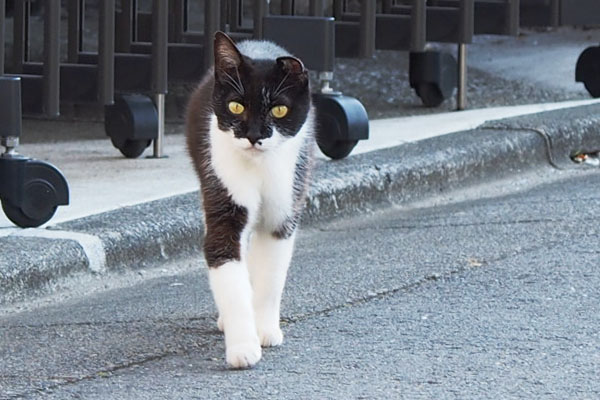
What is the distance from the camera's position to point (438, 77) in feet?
24.1

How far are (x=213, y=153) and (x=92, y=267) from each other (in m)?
0.91

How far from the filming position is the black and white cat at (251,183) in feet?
10.9

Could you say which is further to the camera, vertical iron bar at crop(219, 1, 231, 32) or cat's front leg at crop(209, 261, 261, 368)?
vertical iron bar at crop(219, 1, 231, 32)

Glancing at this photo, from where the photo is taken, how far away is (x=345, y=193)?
206 inches

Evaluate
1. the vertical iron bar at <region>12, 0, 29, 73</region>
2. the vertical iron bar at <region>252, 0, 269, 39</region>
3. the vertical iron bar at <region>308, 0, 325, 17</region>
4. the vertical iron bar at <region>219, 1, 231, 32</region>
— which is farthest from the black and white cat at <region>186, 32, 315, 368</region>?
the vertical iron bar at <region>219, 1, 231, 32</region>

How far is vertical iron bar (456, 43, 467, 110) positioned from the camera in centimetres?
706

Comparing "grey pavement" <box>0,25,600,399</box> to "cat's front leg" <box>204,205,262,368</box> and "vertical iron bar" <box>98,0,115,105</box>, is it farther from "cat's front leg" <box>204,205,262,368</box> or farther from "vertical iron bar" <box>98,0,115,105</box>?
"vertical iron bar" <box>98,0,115,105</box>

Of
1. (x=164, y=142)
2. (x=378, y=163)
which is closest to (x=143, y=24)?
(x=164, y=142)

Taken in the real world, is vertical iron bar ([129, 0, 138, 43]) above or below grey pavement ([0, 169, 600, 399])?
above

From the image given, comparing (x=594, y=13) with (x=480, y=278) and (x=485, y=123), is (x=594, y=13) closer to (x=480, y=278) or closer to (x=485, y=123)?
(x=485, y=123)

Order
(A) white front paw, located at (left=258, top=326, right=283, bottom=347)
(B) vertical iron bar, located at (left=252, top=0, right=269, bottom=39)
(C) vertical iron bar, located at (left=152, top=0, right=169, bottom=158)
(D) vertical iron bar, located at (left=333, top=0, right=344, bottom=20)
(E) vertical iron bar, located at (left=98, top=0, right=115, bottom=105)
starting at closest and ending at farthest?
(A) white front paw, located at (left=258, top=326, right=283, bottom=347) → (E) vertical iron bar, located at (left=98, top=0, right=115, bottom=105) → (C) vertical iron bar, located at (left=152, top=0, right=169, bottom=158) → (B) vertical iron bar, located at (left=252, top=0, right=269, bottom=39) → (D) vertical iron bar, located at (left=333, top=0, right=344, bottom=20)

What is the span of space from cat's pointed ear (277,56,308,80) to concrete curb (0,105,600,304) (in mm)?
1135

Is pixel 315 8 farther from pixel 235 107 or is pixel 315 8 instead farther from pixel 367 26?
pixel 235 107

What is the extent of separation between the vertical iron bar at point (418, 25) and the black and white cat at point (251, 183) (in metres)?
2.48
